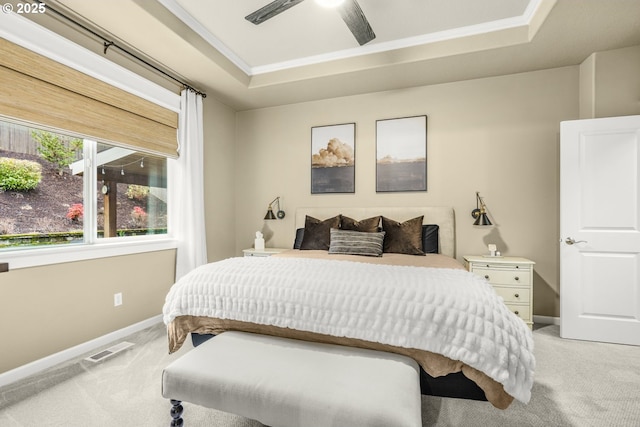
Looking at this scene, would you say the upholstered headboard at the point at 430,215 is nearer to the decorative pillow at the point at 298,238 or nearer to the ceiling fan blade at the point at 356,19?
the decorative pillow at the point at 298,238

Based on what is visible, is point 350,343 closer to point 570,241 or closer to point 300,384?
point 300,384

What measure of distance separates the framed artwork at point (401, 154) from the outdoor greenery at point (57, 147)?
302 centimetres

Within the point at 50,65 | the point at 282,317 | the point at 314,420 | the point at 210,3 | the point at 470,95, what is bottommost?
the point at 314,420

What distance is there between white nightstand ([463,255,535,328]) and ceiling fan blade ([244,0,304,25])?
274cm

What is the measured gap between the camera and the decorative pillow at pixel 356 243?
3066mm

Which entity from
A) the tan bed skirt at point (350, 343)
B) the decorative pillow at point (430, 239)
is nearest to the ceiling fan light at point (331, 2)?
the tan bed skirt at point (350, 343)

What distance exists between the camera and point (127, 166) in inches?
121

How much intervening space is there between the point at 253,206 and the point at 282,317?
2856mm

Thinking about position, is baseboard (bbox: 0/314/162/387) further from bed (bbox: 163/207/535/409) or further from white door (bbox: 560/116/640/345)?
white door (bbox: 560/116/640/345)

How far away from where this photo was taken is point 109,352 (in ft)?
8.23

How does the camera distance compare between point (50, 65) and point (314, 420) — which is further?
point (50, 65)

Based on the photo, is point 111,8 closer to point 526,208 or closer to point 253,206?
point 253,206

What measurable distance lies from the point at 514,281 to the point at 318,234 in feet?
6.51

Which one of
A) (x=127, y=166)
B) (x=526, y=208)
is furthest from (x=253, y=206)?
(x=526, y=208)
